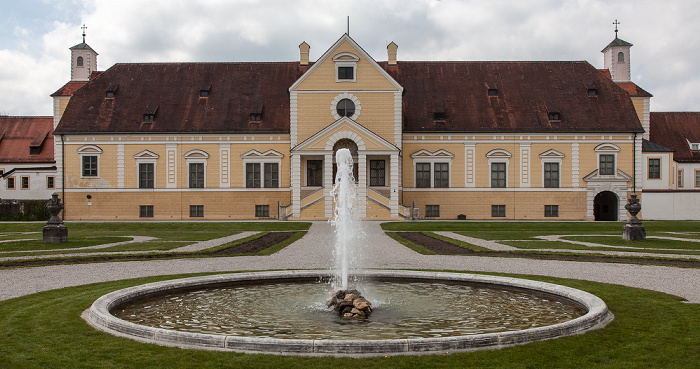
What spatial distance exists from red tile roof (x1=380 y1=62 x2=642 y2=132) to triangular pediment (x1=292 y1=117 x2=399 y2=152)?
376 centimetres

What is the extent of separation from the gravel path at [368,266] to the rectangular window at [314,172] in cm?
2322

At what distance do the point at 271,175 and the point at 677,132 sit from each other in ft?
132

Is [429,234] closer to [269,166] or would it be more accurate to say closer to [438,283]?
[438,283]

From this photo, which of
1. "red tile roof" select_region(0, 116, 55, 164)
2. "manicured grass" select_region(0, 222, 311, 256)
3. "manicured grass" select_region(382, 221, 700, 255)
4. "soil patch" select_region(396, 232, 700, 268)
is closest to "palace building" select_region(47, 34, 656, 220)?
"manicured grass" select_region(0, 222, 311, 256)

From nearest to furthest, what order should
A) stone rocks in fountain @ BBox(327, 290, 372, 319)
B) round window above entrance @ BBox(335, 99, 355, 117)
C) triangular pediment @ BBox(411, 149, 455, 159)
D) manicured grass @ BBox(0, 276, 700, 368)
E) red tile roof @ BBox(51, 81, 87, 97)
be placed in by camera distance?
manicured grass @ BBox(0, 276, 700, 368)
stone rocks in fountain @ BBox(327, 290, 372, 319)
round window above entrance @ BBox(335, 99, 355, 117)
triangular pediment @ BBox(411, 149, 455, 159)
red tile roof @ BBox(51, 81, 87, 97)

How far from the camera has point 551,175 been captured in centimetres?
4706

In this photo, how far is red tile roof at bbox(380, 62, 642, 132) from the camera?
46906 mm

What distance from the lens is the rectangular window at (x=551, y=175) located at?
1853 inches

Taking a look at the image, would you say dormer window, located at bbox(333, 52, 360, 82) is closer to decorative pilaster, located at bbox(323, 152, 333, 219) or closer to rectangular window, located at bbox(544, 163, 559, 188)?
decorative pilaster, located at bbox(323, 152, 333, 219)

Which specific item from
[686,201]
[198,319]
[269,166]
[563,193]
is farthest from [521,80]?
[198,319]

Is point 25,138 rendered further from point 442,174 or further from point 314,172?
point 442,174

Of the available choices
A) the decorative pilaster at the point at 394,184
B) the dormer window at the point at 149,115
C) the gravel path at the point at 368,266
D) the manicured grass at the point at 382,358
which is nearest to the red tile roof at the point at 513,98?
the decorative pilaster at the point at 394,184

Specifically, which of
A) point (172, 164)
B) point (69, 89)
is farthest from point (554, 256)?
point (69, 89)

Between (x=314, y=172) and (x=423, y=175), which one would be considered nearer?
(x=314, y=172)
